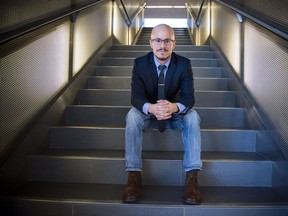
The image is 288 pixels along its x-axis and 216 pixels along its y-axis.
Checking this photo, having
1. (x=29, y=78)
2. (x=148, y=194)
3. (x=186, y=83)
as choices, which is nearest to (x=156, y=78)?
(x=186, y=83)

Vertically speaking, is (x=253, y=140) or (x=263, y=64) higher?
(x=263, y=64)

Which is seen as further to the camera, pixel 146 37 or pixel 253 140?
pixel 146 37

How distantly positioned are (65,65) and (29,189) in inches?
45.9

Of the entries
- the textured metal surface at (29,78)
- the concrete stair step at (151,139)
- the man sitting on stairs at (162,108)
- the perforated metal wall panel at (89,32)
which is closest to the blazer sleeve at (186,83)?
the man sitting on stairs at (162,108)

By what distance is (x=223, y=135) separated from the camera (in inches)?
81.4

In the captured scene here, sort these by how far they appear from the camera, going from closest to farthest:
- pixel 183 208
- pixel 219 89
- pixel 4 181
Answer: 1. pixel 183 208
2. pixel 4 181
3. pixel 219 89

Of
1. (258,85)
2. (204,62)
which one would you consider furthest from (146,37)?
(258,85)

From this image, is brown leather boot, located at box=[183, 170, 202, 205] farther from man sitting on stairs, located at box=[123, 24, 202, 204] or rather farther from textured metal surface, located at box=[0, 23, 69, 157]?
textured metal surface, located at box=[0, 23, 69, 157]

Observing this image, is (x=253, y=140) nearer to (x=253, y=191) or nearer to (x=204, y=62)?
(x=253, y=191)

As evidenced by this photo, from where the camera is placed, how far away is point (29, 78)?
6.17ft

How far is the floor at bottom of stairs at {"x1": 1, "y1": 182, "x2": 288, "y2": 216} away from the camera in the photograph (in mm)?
1456

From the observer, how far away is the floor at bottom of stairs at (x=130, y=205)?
1.46 m

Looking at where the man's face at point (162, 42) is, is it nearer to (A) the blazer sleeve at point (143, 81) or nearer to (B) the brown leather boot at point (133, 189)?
(A) the blazer sleeve at point (143, 81)

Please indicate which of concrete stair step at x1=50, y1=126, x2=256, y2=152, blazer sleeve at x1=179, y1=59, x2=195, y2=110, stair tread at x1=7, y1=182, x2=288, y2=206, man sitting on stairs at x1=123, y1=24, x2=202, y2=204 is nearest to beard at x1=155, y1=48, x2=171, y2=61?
man sitting on stairs at x1=123, y1=24, x2=202, y2=204
